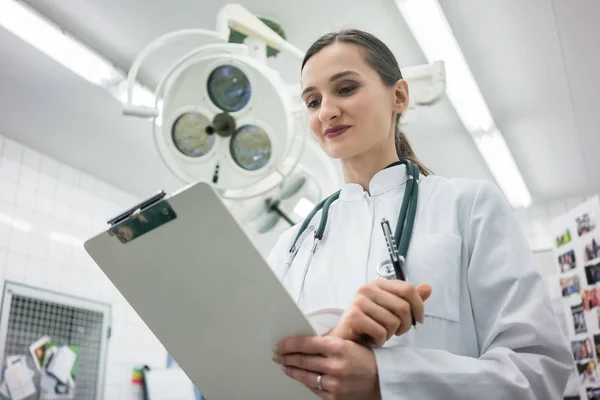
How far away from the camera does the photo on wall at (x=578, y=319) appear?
3.70m

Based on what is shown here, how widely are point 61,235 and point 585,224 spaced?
165 inches

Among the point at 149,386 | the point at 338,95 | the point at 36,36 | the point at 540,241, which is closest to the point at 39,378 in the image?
the point at 149,386

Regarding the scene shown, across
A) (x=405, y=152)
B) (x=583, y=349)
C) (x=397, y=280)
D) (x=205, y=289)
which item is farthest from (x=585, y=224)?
(x=205, y=289)

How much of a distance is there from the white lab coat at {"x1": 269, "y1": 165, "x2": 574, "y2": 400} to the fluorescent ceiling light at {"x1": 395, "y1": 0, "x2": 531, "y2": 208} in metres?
2.10

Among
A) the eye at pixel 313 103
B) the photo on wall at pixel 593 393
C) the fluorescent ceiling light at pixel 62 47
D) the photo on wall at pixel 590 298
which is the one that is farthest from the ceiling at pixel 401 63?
the photo on wall at pixel 593 393

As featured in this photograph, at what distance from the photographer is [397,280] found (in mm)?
760

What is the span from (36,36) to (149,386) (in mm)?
2973

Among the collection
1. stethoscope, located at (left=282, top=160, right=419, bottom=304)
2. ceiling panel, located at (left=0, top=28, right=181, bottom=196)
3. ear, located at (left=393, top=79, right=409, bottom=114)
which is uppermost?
ceiling panel, located at (left=0, top=28, right=181, bottom=196)

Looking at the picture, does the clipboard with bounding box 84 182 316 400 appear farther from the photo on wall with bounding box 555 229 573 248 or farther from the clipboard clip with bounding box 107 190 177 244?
the photo on wall with bounding box 555 229 573 248

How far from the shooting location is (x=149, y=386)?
4488 mm

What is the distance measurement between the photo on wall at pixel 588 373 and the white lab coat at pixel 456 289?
322cm

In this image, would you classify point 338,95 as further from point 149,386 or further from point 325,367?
point 149,386

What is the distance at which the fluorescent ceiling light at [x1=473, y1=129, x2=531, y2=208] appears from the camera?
174 inches

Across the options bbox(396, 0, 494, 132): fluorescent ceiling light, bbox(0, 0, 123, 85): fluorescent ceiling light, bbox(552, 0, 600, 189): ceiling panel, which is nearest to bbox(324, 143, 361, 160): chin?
bbox(396, 0, 494, 132): fluorescent ceiling light
